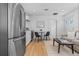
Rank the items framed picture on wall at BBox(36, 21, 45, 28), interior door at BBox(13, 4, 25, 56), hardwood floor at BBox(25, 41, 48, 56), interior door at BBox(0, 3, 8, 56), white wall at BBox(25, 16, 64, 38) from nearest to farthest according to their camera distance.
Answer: interior door at BBox(0, 3, 8, 56)
interior door at BBox(13, 4, 25, 56)
hardwood floor at BBox(25, 41, 48, 56)
white wall at BBox(25, 16, 64, 38)
framed picture on wall at BBox(36, 21, 45, 28)

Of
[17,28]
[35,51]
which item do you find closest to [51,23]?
[35,51]

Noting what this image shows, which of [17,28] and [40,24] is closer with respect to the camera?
[17,28]

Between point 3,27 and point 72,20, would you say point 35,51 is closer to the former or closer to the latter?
point 3,27

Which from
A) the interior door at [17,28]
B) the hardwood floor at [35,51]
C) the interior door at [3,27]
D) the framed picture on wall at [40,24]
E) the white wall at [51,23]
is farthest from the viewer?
the framed picture on wall at [40,24]

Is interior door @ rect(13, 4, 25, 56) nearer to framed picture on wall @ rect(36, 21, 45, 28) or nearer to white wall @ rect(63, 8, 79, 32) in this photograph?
framed picture on wall @ rect(36, 21, 45, 28)

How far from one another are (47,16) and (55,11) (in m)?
0.73

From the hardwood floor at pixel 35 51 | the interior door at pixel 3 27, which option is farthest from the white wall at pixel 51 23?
the interior door at pixel 3 27

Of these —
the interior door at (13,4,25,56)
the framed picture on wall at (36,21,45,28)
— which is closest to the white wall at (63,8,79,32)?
the framed picture on wall at (36,21,45,28)

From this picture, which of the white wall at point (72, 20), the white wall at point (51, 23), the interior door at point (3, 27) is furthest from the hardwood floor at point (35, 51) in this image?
the white wall at point (72, 20)

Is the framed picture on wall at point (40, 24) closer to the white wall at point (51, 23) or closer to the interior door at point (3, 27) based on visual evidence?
the white wall at point (51, 23)

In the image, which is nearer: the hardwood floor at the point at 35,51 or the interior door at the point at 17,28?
the interior door at the point at 17,28

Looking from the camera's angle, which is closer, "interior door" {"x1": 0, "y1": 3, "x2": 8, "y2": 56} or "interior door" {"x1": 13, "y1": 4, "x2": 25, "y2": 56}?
"interior door" {"x1": 0, "y1": 3, "x2": 8, "y2": 56}

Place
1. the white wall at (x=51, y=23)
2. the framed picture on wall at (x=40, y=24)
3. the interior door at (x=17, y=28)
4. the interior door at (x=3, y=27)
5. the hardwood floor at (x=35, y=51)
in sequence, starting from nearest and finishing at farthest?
the interior door at (x=3, y=27)
the interior door at (x=17, y=28)
the hardwood floor at (x=35, y=51)
the white wall at (x=51, y=23)
the framed picture on wall at (x=40, y=24)

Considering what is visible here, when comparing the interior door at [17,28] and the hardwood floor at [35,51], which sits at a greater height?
the interior door at [17,28]
